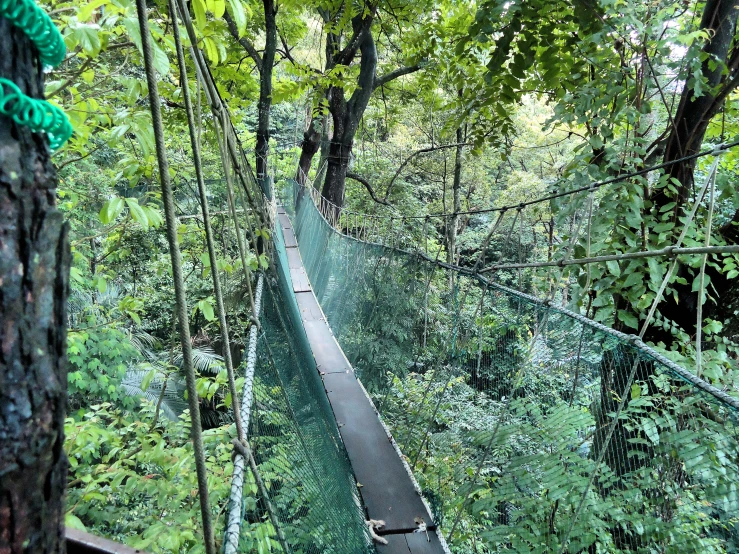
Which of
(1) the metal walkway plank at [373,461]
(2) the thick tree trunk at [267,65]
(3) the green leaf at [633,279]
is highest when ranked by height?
(2) the thick tree trunk at [267,65]

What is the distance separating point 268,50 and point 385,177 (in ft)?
19.3

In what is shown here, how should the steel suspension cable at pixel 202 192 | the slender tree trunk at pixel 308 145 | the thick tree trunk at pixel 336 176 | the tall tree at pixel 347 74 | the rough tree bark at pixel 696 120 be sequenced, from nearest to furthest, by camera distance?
the steel suspension cable at pixel 202 192 → the rough tree bark at pixel 696 120 → the tall tree at pixel 347 74 → the thick tree trunk at pixel 336 176 → the slender tree trunk at pixel 308 145

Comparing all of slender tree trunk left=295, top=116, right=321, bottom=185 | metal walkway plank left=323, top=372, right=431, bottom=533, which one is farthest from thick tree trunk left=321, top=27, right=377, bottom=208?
metal walkway plank left=323, top=372, right=431, bottom=533

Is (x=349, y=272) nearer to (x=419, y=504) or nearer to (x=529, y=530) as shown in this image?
(x=419, y=504)

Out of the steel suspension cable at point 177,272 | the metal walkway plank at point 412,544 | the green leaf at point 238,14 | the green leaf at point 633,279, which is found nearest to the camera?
the steel suspension cable at point 177,272

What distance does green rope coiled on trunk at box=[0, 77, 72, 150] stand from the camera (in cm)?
37

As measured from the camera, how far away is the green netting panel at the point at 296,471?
146 cm

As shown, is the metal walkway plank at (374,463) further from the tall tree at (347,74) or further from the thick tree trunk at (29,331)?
the tall tree at (347,74)

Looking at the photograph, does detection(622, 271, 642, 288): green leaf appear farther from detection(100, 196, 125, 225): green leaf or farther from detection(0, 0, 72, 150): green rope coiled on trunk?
detection(0, 0, 72, 150): green rope coiled on trunk

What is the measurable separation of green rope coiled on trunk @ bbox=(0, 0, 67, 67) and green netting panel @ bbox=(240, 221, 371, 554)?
3.23 ft

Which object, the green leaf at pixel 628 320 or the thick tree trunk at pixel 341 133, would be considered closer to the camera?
the green leaf at pixel 628 320

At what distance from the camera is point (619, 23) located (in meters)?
1.97

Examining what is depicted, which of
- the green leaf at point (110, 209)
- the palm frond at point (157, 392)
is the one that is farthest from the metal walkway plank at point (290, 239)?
the green leaf at point (110, 209)

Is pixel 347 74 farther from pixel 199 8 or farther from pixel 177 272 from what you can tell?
pixel 177 272
